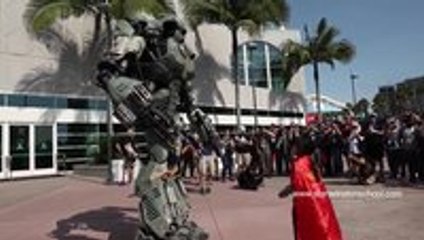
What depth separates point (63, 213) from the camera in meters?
12.3

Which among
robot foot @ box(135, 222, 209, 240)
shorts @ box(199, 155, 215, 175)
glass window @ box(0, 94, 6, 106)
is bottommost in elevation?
robot foot @ box(135, 222, 209, 240)

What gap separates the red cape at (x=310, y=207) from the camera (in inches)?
228

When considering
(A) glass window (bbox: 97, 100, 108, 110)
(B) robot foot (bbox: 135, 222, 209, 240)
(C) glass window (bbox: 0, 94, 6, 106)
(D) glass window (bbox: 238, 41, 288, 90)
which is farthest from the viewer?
(D) glass window (bbox: 238, 41, 288, 90)

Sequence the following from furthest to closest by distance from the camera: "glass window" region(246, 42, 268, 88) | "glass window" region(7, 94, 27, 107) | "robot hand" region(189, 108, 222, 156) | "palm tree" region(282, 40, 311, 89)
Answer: "glass window" region(246, 42, 268, 88)
"palm tree" region(282, 40, 311, 89)
"glass window" region(7, 94, 27, 107)
"robot hand" region(189, 108, 222, 156)

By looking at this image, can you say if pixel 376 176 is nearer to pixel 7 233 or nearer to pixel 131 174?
pixel 131 174

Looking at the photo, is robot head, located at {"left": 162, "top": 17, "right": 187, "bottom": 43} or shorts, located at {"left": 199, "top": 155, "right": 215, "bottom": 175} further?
shorts, located at {"left": 199, "top": 155, "right": 215, "bottom": 175}

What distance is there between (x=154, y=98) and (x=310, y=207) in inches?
110

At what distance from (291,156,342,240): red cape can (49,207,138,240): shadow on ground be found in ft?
13.0

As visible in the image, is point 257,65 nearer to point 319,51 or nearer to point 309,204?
point 319,51

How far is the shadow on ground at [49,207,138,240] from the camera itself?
31.1ft

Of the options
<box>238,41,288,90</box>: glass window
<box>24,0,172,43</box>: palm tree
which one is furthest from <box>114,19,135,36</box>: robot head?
<box>238,41,288,90</box>: glass window

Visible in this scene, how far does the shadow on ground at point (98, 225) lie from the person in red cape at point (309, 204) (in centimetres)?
397

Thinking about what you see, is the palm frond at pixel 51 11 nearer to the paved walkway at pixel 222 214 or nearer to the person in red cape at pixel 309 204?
the paved walkway at pixel 222 214

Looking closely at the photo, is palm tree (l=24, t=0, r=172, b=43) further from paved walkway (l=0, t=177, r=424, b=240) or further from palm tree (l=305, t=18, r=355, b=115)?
palm tree (l=305, t=18, r=355, b=115)
